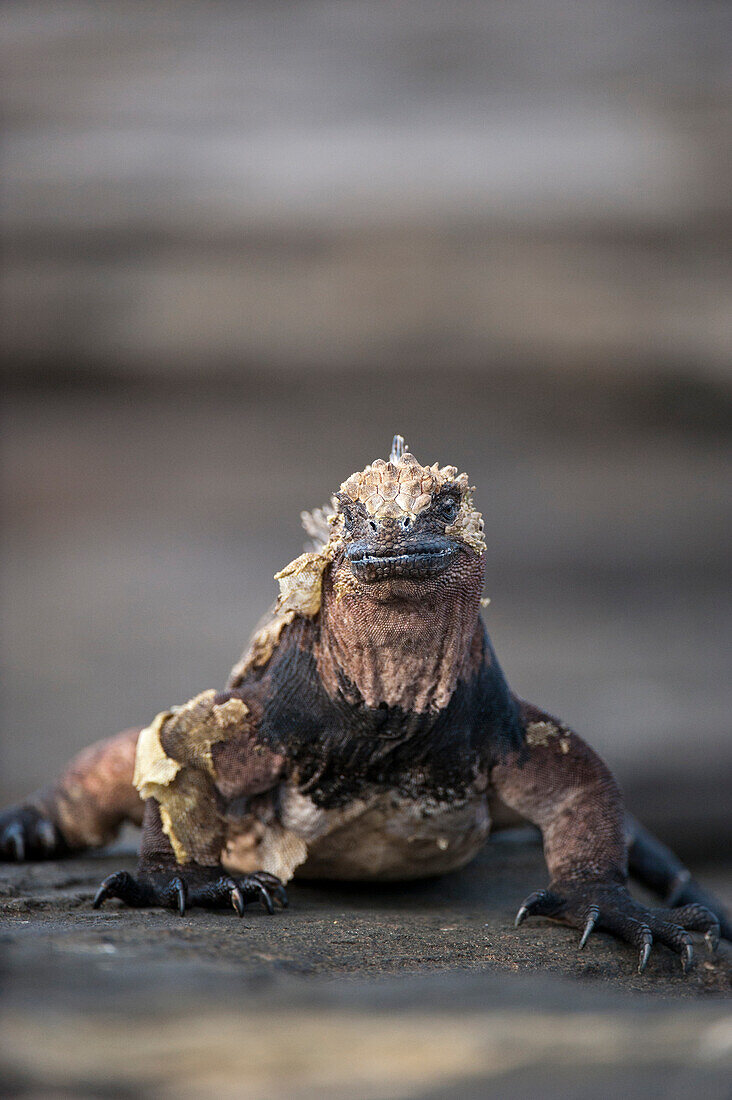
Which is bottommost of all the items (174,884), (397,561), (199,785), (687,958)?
(687,958)

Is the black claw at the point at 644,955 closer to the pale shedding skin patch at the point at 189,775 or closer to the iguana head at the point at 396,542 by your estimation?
the iguana head at the point at 396,542

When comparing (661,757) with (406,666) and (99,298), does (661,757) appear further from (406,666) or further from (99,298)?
(99,298)

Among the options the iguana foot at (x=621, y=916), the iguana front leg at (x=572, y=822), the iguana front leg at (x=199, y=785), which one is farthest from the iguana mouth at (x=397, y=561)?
the iguana foot at (x=621, y=916)

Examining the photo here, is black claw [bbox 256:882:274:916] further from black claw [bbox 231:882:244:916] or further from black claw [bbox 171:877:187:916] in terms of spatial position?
black claw [bbox 171:877:187:916]

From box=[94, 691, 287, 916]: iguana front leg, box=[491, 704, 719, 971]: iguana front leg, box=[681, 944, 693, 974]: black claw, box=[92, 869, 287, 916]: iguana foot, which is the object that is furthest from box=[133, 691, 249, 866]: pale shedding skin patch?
box=[681, 944, 693, 974]: black claw

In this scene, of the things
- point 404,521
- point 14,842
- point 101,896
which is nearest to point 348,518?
point 404,521

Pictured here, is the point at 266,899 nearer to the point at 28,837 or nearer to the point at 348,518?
the point at 348,518
